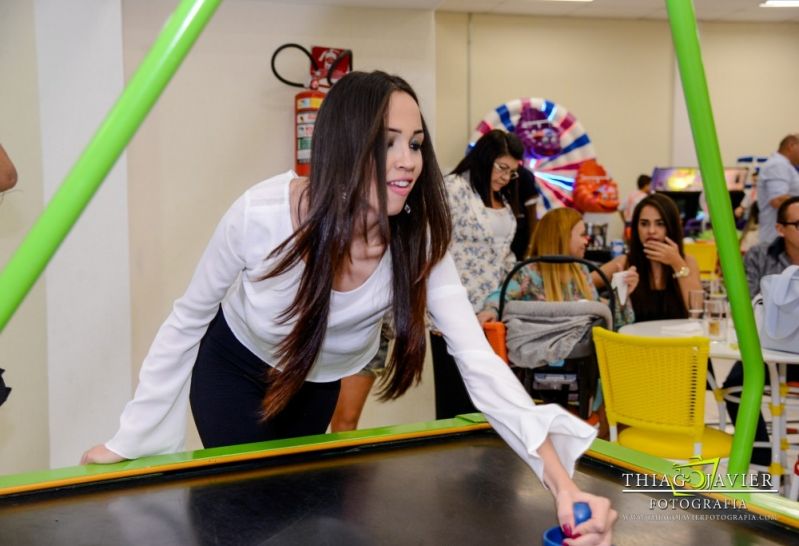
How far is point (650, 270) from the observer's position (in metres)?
4.19

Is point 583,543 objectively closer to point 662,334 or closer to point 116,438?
point 116,438

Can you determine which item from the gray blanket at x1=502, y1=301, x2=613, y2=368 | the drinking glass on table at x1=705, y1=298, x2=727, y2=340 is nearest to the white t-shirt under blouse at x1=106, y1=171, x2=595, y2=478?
the gray blanket at x1=502, y1=301, x2=613, y2=368

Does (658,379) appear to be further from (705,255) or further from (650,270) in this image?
(705,255)

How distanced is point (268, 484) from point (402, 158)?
65 centimetres

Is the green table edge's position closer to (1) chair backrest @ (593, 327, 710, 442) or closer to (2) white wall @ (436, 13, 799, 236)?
(1) chair backrest @ (593, 327, 710, 442)

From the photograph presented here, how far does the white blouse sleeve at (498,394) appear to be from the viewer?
134cm

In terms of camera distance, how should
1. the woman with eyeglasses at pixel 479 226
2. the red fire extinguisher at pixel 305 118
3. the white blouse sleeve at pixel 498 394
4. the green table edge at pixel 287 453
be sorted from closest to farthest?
the white blouse sleeve at pixel 498 394 < the green table edge at pixel 287 453 < the woman with eyeglasses at pixel 479 226 < the red fire extinguisher at pixel 305 118

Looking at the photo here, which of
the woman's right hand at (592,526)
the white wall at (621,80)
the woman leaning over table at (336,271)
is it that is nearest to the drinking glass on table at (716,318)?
the woman leaning over table at (336,271)

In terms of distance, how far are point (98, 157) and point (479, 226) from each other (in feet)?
10.4

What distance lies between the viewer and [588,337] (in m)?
3.66

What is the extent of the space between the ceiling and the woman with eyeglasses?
4.76m

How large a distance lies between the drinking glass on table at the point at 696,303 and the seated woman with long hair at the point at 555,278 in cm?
27

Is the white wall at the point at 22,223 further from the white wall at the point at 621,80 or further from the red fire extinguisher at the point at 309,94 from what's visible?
the white wall at the point at 621,80

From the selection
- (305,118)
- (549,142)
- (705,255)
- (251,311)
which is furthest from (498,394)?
(549,142)
